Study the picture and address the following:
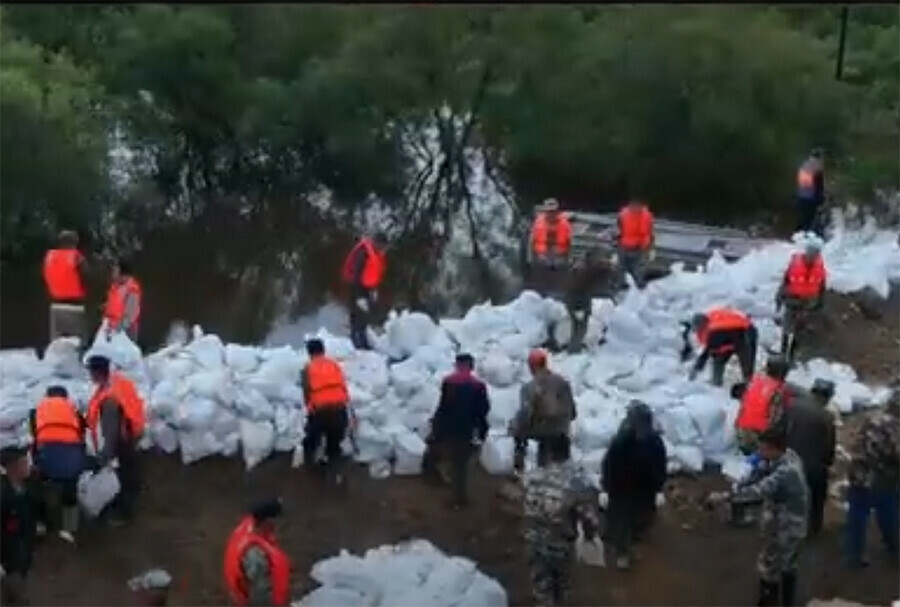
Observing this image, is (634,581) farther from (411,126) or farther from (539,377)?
(411,126)

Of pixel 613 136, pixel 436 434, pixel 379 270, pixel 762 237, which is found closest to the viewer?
pixel 436 434

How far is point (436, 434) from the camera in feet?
31.4

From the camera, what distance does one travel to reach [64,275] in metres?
10.7

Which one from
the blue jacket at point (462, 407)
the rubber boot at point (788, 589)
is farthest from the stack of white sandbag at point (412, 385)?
the rubber boot at point (788, 589)

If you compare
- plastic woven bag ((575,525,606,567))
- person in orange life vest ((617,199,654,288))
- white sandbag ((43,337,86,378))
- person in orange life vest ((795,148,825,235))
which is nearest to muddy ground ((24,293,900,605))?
plastic woven bag ((575,525,606,567))

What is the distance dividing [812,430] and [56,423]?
13.2ft

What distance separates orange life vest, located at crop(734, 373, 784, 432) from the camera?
9.12m

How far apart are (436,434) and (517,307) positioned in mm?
2541

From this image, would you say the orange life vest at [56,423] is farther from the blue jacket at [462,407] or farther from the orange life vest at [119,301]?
the blue jacket at [462,407]

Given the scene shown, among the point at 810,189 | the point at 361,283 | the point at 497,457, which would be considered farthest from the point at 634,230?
the point at 497,457

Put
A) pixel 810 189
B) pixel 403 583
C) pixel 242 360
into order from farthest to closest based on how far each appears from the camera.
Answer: pixel 810 189
pixel 242 360
pixel 403 583

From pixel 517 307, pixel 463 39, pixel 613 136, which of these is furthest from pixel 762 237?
pixel 517 307

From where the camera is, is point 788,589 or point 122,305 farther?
point 122,305

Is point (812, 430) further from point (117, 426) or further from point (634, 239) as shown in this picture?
point (634, 239)
